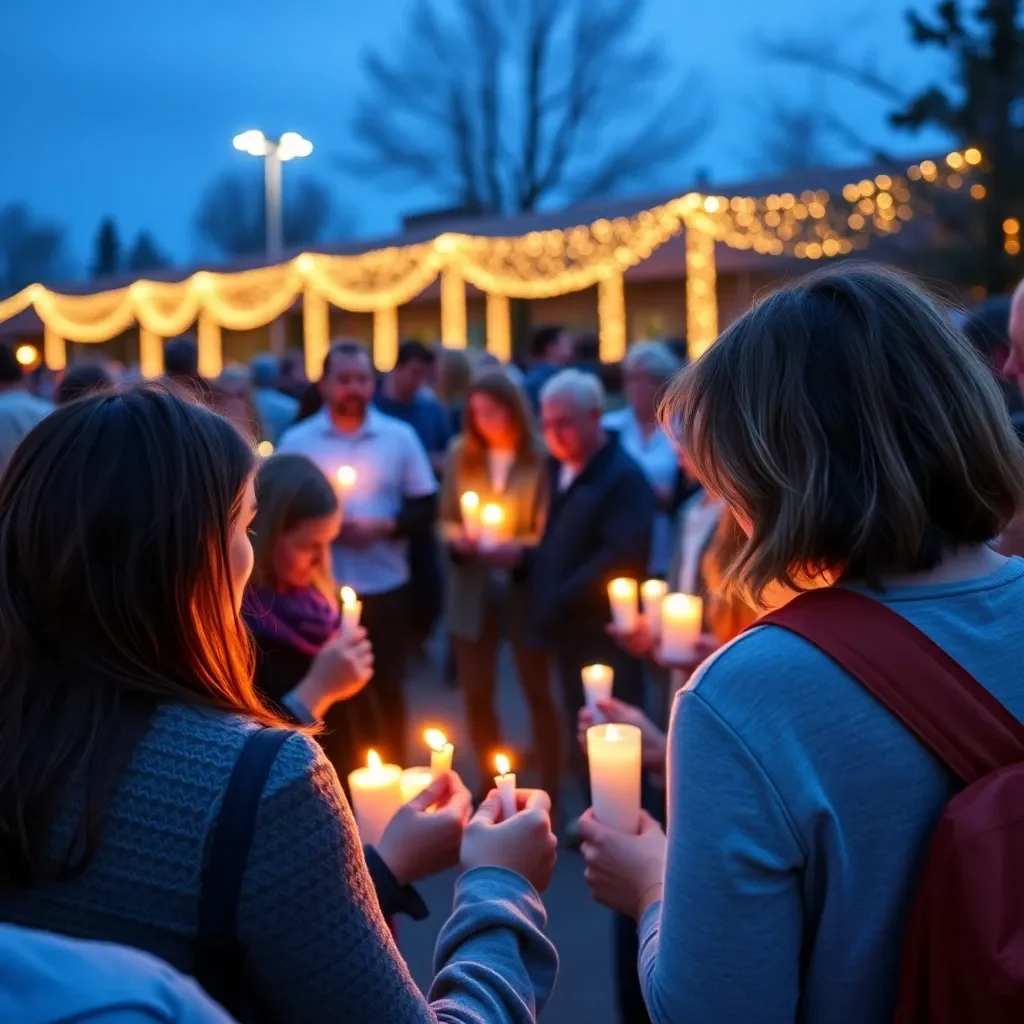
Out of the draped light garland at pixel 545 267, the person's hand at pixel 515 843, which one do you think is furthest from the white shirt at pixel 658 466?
the person's hand at pixel 515 843

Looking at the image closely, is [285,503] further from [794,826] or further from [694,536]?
[794,826]

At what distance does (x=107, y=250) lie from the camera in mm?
77438

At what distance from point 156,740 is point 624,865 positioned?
85 centimetres

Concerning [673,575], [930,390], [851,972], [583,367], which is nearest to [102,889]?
[851,972]

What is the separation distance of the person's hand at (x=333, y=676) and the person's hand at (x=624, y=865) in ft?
4.07

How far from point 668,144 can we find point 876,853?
4336 cm

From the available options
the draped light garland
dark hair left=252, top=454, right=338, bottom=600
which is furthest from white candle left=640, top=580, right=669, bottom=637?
the draped light garland

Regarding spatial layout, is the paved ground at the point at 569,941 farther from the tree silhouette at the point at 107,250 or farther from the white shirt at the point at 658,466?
the tree silhouette at the point at 107,250

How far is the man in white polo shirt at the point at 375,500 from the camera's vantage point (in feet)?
18.4

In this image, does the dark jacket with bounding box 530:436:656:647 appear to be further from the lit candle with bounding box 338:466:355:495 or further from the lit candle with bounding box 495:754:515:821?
the lit candle with bounding box 495:754:515:821

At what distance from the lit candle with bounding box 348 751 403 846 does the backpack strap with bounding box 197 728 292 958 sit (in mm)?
918

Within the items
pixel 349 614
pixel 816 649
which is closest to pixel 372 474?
pixel 349 614

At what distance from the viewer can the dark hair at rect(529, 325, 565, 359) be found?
10148 millimetres

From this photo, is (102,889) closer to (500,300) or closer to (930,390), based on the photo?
(930,390)
